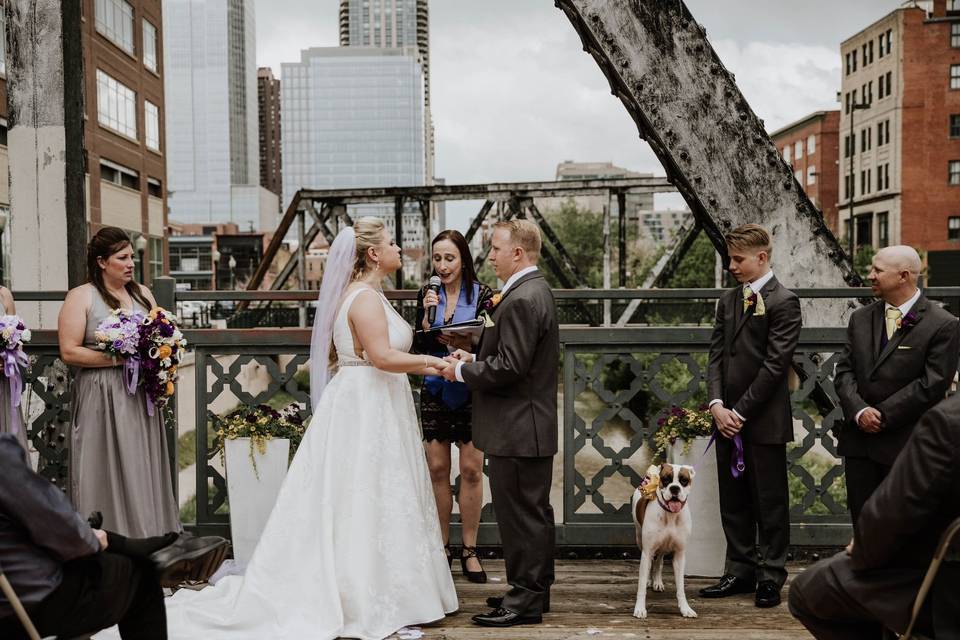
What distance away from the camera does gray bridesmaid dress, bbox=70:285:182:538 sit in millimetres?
5148

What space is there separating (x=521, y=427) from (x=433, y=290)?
126 centimetres

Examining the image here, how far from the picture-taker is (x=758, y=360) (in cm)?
490

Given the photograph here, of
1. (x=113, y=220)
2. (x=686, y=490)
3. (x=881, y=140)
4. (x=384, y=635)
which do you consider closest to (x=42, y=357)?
(x=384, y=635)

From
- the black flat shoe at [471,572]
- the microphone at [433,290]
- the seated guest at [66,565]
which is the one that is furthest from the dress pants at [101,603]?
the microphone at [433,290]

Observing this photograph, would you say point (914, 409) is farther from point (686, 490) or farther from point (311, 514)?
point (311, 514)

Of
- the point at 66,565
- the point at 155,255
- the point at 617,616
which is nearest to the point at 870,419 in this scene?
the point at 617,616

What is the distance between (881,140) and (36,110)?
221 feet

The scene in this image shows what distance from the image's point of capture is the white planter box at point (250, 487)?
5516 mm

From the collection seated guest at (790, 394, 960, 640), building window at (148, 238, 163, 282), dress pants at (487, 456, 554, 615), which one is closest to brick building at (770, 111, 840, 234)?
building window at (148, 238, 163, 282)

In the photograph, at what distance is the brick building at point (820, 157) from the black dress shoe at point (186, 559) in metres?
77.1

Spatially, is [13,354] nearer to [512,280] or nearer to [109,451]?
[109,451]

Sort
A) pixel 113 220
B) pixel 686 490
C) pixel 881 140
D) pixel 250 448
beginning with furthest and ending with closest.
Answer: pixel 881 140 → pixel 113 220 → pixel 250 448 → pixel 686 490

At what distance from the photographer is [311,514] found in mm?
4645

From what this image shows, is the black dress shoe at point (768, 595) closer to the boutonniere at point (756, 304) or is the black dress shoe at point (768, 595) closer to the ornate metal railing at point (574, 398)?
the ornate metal railing at point (574, 398)
